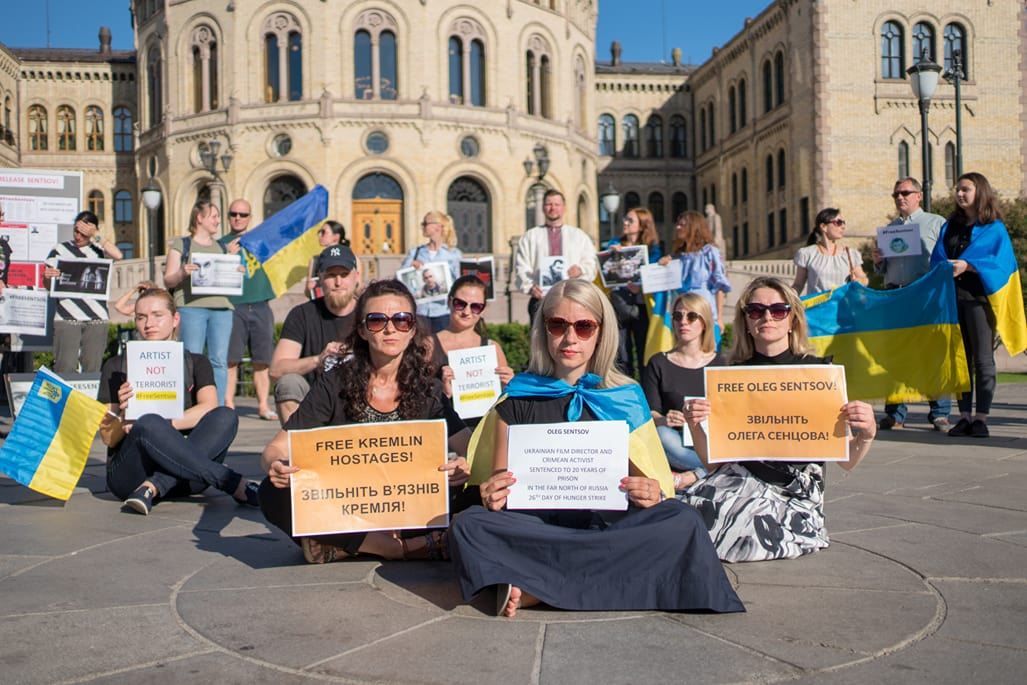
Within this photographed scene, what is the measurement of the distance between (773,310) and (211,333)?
6.71 metres

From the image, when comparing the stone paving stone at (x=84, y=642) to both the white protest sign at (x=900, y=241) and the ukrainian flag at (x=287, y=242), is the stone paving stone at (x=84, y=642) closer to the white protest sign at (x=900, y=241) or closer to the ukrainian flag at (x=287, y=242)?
the ukrainian flag at (x=287, y=242)

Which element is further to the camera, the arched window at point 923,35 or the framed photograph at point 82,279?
the arched window at point 923,35

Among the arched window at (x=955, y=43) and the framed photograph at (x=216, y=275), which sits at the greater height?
the arched window at (x=955, y=43)

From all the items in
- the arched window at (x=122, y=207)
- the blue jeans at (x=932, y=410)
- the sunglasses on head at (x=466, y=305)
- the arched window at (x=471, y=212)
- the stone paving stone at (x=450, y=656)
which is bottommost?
the stone paving stone at (x=450, y=656)

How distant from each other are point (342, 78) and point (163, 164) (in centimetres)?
891

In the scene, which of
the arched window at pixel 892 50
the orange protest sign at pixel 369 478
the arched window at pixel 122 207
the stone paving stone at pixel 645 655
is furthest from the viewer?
the arched window at pixel 122 207

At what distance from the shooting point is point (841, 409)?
4539mm

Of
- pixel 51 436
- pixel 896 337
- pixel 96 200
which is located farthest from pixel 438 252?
pixel 96 200

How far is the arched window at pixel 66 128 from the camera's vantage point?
168 feet

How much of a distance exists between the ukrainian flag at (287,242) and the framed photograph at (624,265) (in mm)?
3491

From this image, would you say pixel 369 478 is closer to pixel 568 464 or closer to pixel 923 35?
pixel 568 464

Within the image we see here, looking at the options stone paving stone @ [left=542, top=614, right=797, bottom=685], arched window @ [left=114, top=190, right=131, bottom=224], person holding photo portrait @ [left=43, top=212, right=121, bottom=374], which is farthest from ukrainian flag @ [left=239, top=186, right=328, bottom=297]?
arched window @ [left=114, top=190, right=131, bottom=224]

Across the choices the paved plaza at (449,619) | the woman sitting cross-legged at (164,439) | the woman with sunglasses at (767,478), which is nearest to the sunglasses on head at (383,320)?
the paved plaza at (449,619)

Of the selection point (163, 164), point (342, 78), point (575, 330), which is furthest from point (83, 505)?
point (163, 164)
